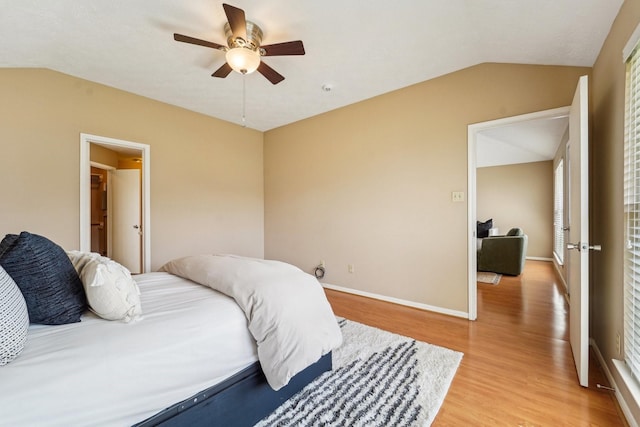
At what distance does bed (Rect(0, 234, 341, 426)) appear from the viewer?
34.1 inches

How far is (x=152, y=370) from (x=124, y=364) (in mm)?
106

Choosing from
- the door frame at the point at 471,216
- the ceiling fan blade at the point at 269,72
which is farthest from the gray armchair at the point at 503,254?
the ceiling fan blade at the point at 269,72

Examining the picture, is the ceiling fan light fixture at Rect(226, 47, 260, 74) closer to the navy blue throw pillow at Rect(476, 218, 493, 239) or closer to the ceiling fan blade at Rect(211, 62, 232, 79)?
the ceiling fan blade at Rect(211, 62, 232, 79)

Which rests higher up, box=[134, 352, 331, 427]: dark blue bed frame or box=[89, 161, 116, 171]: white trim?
box=[89, 161, 116, 171]: white trim

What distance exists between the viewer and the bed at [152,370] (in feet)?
2.85

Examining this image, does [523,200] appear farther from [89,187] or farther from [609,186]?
[89,187]

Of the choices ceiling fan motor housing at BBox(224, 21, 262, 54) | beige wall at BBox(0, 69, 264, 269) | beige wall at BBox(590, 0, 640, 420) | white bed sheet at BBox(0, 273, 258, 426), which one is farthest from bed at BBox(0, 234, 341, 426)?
beige wall at BBox(0, 69, 264, 269)

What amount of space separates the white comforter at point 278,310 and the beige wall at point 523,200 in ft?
23.2

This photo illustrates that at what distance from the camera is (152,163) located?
355 cm

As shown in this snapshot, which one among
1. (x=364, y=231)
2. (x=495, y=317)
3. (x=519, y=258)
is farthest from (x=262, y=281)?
(x=519, y=258)

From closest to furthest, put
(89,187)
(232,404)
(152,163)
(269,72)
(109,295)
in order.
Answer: (109,295)
(232,404)
(269,72)
(89,187)
(152,163)

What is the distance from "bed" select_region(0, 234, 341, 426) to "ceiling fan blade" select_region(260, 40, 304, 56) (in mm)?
1712

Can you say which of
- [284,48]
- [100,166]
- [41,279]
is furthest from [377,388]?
[100,166]

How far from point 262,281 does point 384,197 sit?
2.31 metres
